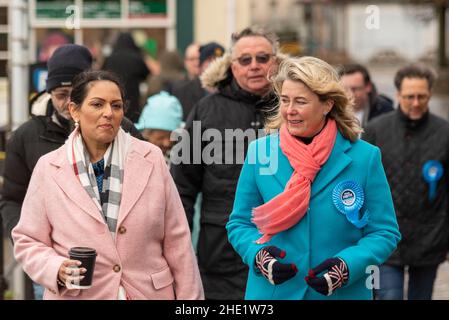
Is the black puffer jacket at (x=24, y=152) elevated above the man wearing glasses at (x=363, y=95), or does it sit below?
below

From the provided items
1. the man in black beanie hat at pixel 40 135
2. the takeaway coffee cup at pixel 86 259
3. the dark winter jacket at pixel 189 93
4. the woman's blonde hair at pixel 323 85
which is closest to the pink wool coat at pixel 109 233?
the takeaway coffee cup at pixel 86 259

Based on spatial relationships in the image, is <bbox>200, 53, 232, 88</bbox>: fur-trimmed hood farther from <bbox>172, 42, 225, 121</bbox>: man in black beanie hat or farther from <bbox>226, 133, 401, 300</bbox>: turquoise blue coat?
<bbox>172, 42, 225, 121</bbox>: man in black beanie hat

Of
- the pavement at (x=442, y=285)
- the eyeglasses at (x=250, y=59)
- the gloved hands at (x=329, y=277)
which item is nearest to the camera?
the gloved hands at (x=329, y=277)

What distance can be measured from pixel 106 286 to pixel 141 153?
62 centimetres

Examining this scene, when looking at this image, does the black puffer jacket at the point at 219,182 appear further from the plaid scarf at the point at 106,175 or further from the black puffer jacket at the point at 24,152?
the plaid scarf at the point at 106,175

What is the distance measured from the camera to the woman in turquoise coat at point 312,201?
524 cm

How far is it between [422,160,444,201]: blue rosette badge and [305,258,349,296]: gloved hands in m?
2.97

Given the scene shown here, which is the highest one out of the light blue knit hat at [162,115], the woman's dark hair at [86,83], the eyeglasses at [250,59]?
the eyeglasses at [250,59]

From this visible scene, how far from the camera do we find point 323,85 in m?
5.36

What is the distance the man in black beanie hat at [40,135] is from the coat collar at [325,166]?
1.71 m

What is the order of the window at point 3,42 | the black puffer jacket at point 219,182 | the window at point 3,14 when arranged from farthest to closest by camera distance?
1. the window at point 3,42
2. the window at point 3,14
3. the black puffer jacket at point 219,182

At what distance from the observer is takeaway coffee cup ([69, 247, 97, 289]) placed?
490cm

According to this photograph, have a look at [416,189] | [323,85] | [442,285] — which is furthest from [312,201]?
[442,285]

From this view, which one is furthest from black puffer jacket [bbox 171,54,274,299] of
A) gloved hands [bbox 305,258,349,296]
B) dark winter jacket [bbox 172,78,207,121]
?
dark winter jacket [bbox 172,78,207,121]
